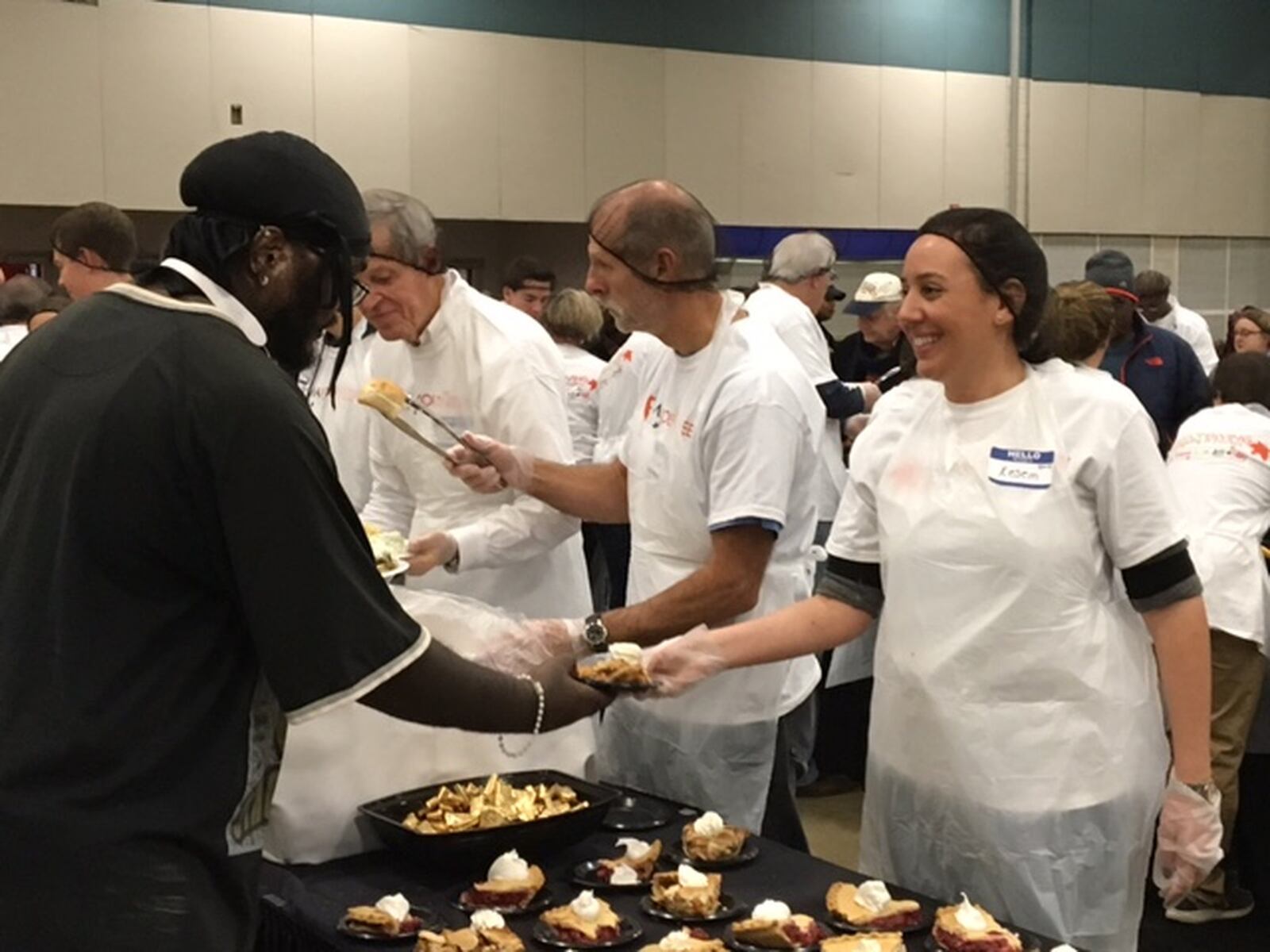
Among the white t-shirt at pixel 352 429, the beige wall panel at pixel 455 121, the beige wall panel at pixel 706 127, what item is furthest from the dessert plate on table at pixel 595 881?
the beige wall panel at pixel 706 127

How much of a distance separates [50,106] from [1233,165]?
728cm

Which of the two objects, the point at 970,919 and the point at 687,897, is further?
the point at 687,897

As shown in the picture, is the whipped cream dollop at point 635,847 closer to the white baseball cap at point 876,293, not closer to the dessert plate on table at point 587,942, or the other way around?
the dessert plate on table at point 587,942

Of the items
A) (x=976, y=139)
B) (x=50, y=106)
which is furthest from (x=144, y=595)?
(x=976, y=139)

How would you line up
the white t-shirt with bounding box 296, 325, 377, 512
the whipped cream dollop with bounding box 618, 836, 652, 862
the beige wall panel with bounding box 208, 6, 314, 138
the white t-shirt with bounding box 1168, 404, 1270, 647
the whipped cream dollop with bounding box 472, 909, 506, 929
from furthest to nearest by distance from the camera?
1. the beige wall panel with bounding box 208, 6, 314, 138
2. the white t-shirt with bounding box 1168, 404, 1270, 647
3. the white t-shirt with bounding box 296, 325, 377, 512
4. the whipped cream dollop with bounding box 618, 836, 652, 862
5. the whipped cream dollop with bounding box 472, 909, 506, 929

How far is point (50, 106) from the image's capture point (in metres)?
6.09

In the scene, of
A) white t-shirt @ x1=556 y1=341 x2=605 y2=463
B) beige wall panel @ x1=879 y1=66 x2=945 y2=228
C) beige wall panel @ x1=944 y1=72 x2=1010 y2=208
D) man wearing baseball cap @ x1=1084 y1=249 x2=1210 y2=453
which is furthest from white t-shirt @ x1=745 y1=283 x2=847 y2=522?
beige wall panel @ x1=944 y1=72 x2=1010 y2=208

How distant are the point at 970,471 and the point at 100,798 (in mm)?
1050

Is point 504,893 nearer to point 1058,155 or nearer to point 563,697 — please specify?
point 563,697

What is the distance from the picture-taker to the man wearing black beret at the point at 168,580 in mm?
1232

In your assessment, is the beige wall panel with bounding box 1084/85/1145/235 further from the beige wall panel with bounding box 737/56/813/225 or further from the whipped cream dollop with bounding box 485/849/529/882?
the whipped cream dollop with bounding box 485/849/529/882

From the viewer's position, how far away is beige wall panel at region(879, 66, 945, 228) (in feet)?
28.1

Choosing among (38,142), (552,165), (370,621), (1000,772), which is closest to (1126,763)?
(1000,772)

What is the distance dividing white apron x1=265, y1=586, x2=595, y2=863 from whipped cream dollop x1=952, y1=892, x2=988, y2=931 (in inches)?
27.2
